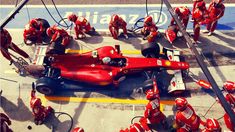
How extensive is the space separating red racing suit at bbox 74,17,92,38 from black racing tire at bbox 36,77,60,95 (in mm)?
2536

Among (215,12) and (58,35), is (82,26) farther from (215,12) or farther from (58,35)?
(215,12)

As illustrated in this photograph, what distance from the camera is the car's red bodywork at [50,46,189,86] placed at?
37.0 feet

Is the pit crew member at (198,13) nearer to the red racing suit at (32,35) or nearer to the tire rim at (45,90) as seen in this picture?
the tire rim at (45,90)

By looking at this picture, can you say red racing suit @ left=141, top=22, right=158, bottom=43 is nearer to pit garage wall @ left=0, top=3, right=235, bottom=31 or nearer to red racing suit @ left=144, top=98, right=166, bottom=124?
pit garage wall @ left=0, top=3, right=235, bottom=31

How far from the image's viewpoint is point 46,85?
11188mm

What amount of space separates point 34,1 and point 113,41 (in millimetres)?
4509

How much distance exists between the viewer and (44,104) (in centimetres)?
1159

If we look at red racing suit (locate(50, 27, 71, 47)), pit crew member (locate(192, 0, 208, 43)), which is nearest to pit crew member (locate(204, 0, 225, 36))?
pit crew member (locate(192, 0, 208, 43))

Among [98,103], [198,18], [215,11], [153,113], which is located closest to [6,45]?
[98,103]

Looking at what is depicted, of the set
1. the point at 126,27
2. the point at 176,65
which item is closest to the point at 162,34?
the point at 126,27

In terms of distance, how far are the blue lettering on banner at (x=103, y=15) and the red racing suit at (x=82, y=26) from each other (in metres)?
0.84

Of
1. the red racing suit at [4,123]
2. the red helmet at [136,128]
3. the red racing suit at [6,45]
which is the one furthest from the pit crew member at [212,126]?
the red racing suit at [6,45]

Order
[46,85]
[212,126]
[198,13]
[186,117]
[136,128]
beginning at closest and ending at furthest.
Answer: [212,126], [186,117], [136,128], [46,85], [198,13]

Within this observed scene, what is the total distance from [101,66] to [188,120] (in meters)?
3.47
